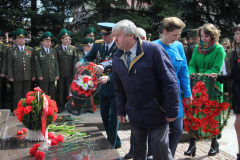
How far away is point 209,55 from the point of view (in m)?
4.54

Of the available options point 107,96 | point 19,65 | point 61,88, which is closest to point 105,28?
point 107,96

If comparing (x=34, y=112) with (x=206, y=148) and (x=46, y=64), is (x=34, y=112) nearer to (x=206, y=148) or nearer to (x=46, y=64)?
(x=206, y=148)

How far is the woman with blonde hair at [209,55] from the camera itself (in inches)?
175

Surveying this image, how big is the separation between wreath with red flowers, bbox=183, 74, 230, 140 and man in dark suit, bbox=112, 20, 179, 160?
1.64 m

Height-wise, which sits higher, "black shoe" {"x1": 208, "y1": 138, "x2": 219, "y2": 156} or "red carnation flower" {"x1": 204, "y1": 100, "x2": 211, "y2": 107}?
"red carnation flower" {"x1": 204, "y1": 100, "x2": 211, "y2": 107}

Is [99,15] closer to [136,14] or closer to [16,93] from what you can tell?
[136,14]

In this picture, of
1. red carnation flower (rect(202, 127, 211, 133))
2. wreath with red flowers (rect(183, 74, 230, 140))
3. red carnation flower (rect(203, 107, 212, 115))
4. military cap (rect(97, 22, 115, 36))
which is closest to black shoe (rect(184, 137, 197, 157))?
wreath with red flowers (rect(183, 74, 230, 140))

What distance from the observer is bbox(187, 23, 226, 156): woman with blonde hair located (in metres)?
4.45

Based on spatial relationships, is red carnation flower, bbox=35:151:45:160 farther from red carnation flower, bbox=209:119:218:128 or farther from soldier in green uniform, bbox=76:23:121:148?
red carnation flower, bbox=209:119:218:128

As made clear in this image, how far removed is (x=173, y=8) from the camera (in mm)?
10852

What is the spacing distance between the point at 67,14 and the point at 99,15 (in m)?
1.53

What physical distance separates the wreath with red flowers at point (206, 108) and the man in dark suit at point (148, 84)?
164 centimetres

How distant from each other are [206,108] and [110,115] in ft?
5.14

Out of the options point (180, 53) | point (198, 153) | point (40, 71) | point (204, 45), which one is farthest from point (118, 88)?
point (40, 71)
